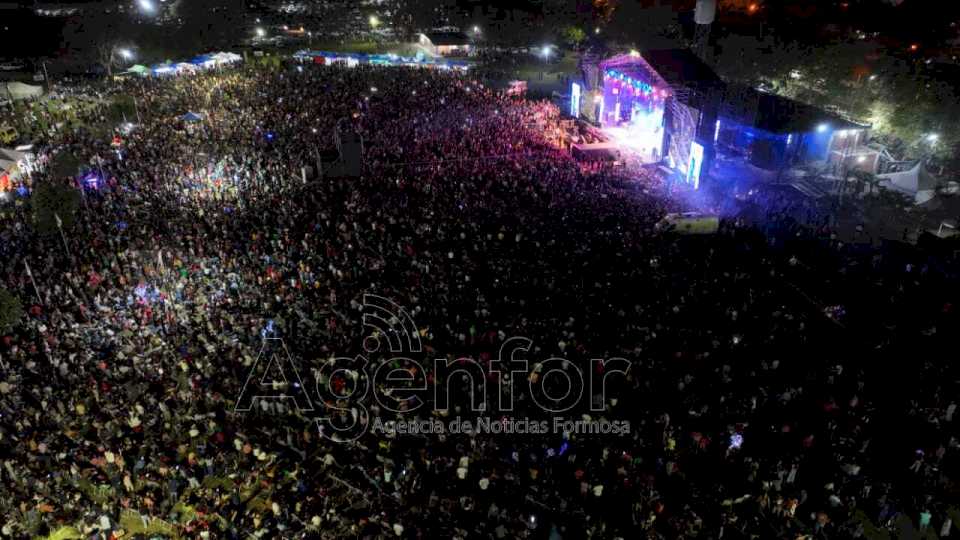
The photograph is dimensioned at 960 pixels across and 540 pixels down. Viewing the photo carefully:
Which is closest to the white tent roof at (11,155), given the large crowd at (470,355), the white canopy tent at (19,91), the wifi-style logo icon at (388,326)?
the large crowd at (470,355)

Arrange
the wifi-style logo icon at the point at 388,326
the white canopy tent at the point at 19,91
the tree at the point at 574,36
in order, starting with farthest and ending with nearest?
the tree at the point at 574,36 → the white canopy tent at the point at 19,91 → the wifi-style logo icon at the point at 388,326

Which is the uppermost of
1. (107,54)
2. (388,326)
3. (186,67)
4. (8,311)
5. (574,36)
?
(574,36)

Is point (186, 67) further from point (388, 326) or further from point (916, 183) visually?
point (916, 183)

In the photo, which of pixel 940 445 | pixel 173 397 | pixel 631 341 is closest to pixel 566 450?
pixel 631 341

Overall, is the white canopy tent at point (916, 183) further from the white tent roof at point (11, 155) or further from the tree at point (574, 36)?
the tree at point (574, 36)

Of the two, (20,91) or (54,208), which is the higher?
(20,91)

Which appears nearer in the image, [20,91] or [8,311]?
[8,311]

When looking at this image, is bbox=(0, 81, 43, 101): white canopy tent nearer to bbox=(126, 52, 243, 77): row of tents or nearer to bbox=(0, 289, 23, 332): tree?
bbox=(126, 52, 243, 77): row of tents

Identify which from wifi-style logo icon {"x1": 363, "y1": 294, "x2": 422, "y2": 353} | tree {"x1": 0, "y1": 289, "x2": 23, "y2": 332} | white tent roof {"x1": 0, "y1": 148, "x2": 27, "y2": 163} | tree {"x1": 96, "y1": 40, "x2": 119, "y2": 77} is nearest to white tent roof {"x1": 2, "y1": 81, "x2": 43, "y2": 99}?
tree {"x1": 96, "y1": 40, "x2": 119, "y2": 77}

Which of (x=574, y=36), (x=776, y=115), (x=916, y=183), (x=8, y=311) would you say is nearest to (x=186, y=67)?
(x=574, y=36)
